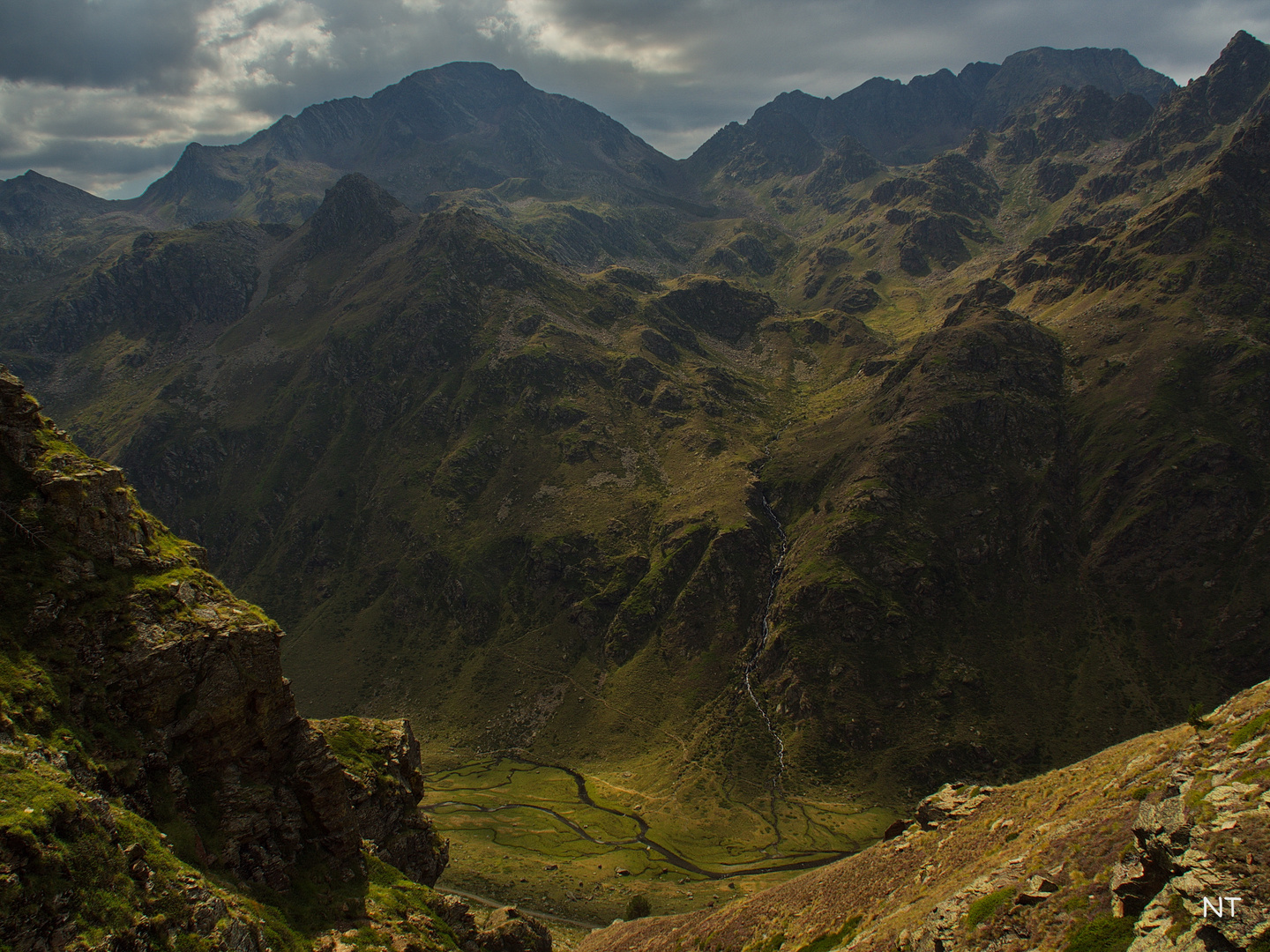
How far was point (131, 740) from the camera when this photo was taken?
41.8m

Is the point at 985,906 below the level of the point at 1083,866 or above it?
below

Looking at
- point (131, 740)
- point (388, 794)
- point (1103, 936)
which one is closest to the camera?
point (1103, 936)

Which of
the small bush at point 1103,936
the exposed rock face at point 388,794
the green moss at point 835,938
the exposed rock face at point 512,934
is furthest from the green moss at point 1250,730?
the exposed rock face at point 388,794

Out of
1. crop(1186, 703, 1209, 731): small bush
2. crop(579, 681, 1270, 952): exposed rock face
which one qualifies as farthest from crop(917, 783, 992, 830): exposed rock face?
crop(1186, 703, 1209, 731): small bush

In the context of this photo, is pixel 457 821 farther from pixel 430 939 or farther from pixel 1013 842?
pixel 1013 842

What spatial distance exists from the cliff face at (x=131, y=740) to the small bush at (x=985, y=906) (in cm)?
4570

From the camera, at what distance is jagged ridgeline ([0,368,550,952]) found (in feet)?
101

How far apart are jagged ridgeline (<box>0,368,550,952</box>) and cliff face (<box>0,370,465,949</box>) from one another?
11 centimetres

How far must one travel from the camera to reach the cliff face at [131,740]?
101ft

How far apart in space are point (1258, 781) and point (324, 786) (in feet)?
212

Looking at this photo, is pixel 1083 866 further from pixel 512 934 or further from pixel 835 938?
pixel 512 934

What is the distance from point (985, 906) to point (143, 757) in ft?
187
